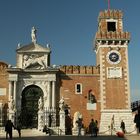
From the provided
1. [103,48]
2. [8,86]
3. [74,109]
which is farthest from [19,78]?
[103,48]

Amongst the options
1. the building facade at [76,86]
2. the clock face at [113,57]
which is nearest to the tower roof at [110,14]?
the building facade at [76,86]

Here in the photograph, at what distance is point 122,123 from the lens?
1315 inches

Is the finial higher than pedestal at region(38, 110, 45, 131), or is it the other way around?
the finial

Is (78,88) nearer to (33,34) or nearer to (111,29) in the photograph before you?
(33,34)

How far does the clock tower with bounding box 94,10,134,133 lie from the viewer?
3628cm

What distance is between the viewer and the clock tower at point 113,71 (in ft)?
119

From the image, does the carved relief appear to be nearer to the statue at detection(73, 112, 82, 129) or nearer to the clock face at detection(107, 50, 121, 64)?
the statue at detection(73, 112, 82, 129)

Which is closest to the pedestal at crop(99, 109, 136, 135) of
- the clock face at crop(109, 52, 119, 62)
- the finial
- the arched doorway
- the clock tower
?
the clock tower

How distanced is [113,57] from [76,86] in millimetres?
4636

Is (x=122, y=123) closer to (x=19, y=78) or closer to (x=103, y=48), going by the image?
(x=103, y=48)

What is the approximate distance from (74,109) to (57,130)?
12.9 ft

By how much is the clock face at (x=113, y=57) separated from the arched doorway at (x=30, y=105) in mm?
7416

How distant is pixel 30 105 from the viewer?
37.0 m

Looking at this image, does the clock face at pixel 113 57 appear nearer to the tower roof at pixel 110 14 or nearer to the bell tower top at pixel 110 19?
the bell tower top at pixel 110 19
